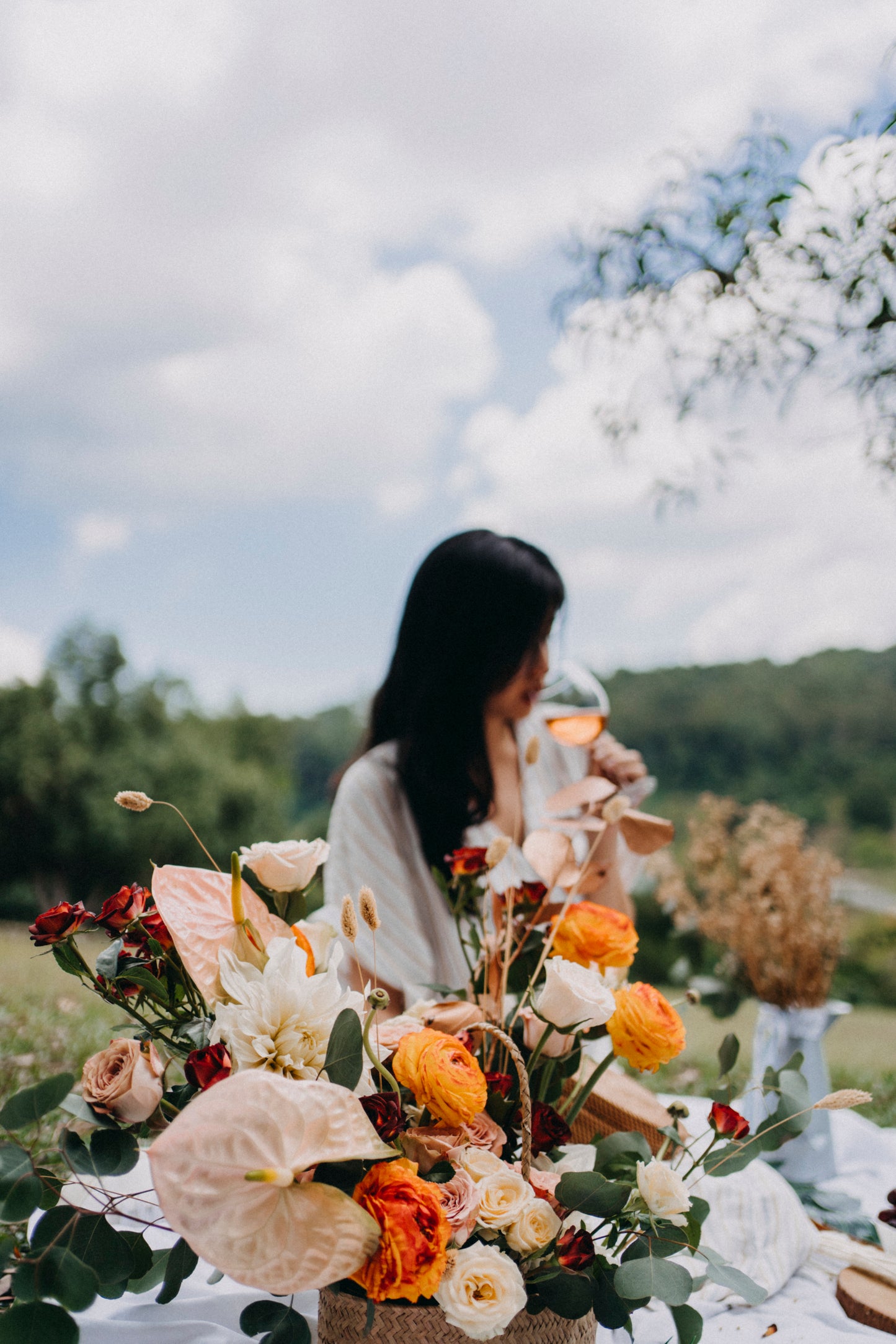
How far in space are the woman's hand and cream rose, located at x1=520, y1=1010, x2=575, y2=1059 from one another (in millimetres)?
842

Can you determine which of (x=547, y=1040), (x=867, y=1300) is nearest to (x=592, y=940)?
(x=547, y=1040)

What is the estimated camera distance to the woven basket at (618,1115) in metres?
1.17

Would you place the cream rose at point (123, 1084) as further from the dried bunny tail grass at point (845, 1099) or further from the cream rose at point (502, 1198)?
the dried bunny tail grass at point (845, 1099)

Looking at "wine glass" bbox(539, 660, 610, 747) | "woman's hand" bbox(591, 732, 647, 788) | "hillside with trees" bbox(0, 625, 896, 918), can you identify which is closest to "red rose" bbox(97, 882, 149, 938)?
"wine glass" bbox(539, 660, 610, 747)

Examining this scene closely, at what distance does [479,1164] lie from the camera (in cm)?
72

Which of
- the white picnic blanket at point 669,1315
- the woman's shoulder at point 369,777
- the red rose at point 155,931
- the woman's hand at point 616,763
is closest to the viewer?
the red rose at point 155,931

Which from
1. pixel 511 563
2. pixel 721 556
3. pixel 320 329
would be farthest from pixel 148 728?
pixel 511 563

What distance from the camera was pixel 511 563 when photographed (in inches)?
77.2

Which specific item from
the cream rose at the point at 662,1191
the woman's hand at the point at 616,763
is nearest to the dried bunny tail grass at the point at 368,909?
the cream rose at the point at 662,1191

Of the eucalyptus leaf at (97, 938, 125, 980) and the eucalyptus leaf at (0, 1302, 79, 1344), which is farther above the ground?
the eucalyptus leaf at (97, 938, 125, 980)

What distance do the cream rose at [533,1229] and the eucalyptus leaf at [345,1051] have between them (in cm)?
18

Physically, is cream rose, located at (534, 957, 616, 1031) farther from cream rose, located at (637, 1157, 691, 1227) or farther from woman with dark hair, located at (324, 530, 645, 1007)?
woman with dark hair, located at (324, 530, 645, 1007)

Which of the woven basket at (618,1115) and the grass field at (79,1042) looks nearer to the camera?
the woven basket at (618,1115)

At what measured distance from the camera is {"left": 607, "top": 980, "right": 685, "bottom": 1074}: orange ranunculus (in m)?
0.80
